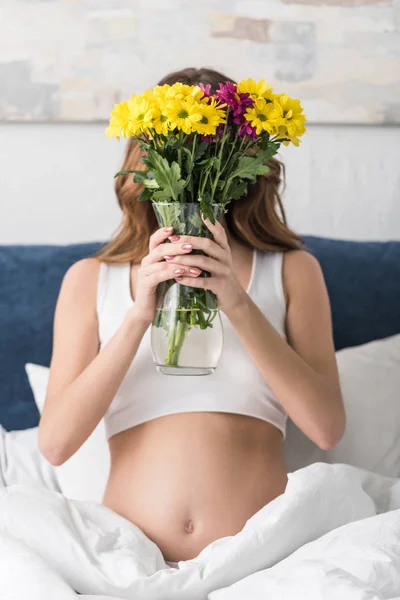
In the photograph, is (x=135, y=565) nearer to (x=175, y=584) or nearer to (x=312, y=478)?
(x=175, y=584)

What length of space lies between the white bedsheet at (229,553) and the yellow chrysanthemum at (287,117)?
516mm

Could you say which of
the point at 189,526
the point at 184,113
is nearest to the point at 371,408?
the point at 189,526

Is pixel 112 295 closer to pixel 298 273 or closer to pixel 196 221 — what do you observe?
pixel 298 273

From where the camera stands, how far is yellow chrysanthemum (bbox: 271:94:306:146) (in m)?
1.15

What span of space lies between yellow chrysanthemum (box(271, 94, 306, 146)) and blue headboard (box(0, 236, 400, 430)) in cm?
82

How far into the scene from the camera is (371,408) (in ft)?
5.89

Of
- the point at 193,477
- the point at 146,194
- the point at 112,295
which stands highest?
the point at 146,194

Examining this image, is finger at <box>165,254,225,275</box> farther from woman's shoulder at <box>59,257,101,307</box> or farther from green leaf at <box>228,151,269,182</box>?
woman's shoulder at <box>59,257,101,307</box>

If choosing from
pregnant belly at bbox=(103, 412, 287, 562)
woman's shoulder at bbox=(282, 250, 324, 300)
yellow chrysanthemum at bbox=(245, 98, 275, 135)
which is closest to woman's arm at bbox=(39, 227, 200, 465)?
pregnant belly at bbox=(103, 412, 287, 562)

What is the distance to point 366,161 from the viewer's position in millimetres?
2295

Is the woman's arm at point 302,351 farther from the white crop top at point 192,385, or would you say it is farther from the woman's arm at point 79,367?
the woman's arm at point 79,367

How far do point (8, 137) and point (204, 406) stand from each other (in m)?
1.08

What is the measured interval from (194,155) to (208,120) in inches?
2.1

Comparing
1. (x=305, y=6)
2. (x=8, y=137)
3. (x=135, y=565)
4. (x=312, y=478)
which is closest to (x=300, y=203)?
(x=305, y=6)
